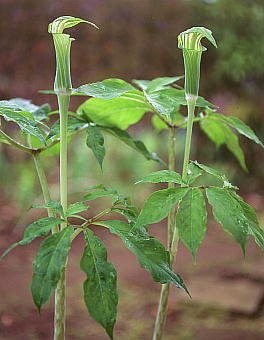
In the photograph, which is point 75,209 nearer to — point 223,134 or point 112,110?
point 112,110

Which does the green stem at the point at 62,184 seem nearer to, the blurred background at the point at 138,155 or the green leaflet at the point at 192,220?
the green leaflet at the point at 192,220

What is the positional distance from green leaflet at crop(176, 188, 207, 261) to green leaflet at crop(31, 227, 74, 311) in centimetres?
12

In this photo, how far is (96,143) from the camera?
74 cm

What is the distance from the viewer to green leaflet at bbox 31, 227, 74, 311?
0.52 metres

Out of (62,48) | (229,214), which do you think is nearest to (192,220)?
(229,214)

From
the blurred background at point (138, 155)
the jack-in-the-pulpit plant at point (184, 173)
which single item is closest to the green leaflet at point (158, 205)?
the jack-in-the-pulpit plant at point (184, 173)

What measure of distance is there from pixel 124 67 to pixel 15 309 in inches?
82.0

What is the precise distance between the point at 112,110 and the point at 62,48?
0.75 ft

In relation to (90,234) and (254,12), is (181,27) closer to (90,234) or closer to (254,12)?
(254,12)

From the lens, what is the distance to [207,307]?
1.61 meters

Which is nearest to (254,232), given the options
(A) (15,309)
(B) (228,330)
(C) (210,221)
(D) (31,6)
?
(B) (228,330)

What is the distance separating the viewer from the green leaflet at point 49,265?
0.52 metres

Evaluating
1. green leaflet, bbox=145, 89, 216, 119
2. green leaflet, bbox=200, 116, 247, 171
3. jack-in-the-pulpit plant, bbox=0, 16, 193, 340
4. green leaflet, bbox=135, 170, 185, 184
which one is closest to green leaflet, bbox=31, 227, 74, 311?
jack-in-the-pulpit plant, bbox=0, 16, 193, 340

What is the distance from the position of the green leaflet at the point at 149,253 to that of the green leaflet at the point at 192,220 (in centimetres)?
5
